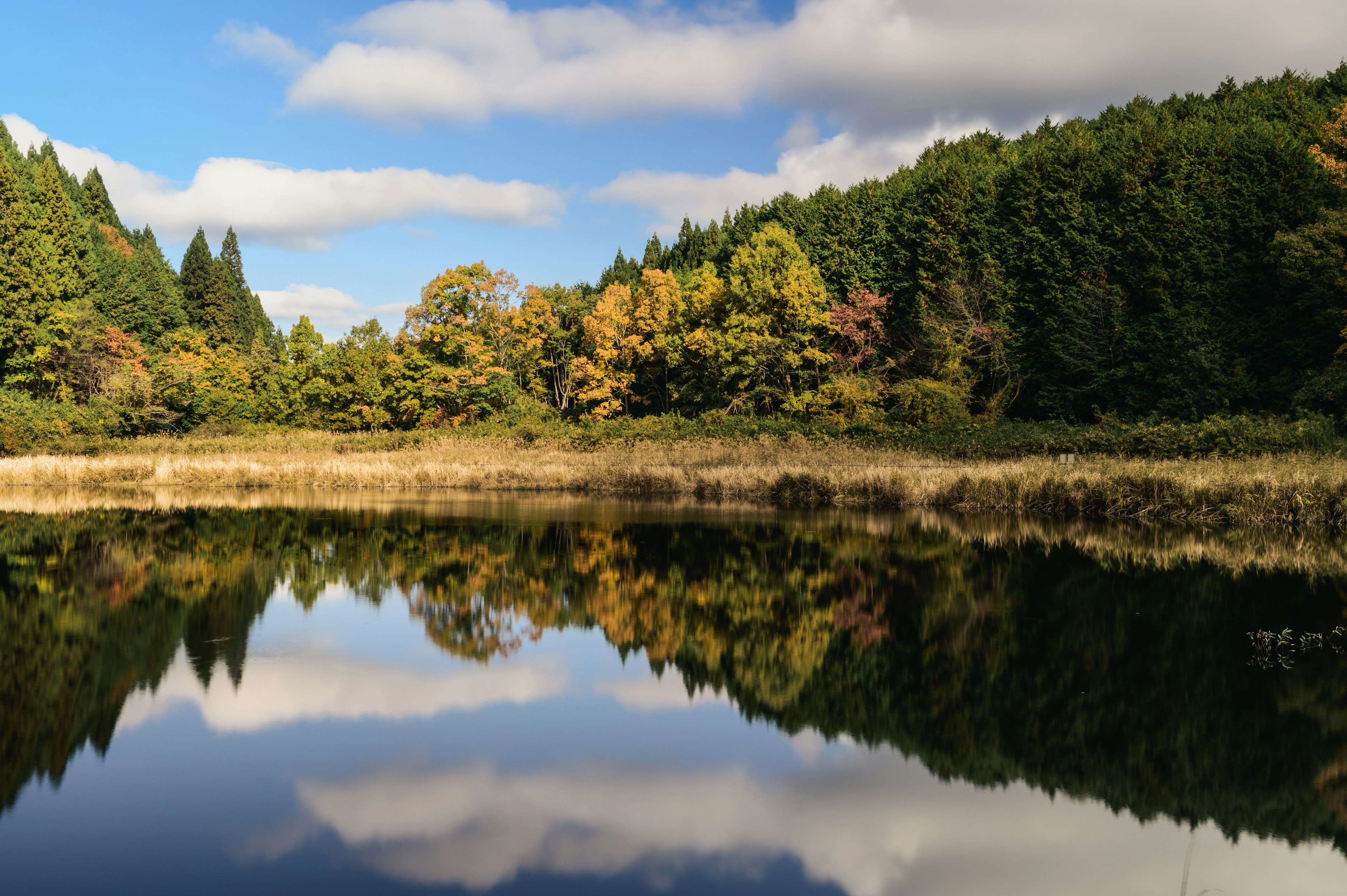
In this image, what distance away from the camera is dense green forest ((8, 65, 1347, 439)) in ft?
113

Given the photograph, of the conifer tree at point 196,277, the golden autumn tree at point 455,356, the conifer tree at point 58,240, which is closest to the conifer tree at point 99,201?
the conifer tree at point 196,277

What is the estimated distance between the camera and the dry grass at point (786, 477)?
62.2ft

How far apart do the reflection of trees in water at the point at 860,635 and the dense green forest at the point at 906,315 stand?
2302 centimetres

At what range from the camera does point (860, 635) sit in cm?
906

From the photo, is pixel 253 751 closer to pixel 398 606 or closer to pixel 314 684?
pixel 314 684

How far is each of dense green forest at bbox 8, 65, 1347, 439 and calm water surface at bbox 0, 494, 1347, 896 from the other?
84.2ft

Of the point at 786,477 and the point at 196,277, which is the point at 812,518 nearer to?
the point at 786,477

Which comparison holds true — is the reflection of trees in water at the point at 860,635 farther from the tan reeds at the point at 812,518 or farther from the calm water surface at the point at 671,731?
the tan reeds at the point at 812,518

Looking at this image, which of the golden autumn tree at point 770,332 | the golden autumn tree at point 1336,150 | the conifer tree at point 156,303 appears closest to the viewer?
the golden autumn tree at point 1336,150

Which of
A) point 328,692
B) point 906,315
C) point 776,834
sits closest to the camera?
point 776,834

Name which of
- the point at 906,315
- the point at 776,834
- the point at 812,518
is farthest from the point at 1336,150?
the point at 776,834

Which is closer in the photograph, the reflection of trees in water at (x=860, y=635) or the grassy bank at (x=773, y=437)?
the reflection of trees in water at (x=860, y=635)

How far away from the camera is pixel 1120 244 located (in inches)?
1528

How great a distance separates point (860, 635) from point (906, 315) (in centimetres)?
3909
